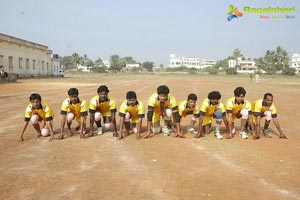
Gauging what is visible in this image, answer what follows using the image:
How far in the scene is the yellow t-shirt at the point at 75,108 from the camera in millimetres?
6457

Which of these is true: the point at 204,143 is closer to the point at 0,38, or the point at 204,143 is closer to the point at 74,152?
the point at 74,152

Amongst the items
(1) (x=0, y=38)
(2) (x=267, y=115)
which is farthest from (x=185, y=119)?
(1) (x=0, y=38)

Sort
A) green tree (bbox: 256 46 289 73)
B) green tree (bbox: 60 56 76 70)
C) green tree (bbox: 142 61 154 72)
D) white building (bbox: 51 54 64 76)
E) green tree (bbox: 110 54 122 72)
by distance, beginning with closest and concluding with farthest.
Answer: white building (bbox: 51 54 64 76)
green tree (bbox: 256 46 289 73)
green tree (bbox: 110 54 122 72)
green tree (bbox: 60 56 76 70)
green tree (bbox: 142 61 154 72)

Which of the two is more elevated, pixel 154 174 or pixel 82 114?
pixel 82 114

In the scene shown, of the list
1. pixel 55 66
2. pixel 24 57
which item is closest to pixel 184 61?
pixel 55 66

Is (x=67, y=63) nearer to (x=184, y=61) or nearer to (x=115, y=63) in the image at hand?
(x=115, y=63)

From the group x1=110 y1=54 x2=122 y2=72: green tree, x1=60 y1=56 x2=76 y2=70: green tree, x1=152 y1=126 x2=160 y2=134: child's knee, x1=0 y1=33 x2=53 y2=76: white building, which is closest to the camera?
x1=152 y1=126 x2=160 y2=134: child's knee

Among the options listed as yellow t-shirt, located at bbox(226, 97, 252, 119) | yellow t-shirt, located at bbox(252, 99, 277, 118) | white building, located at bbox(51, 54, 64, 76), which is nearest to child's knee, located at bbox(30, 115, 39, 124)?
yellow t-shirt, located at bbox(226, 97, 252, 119)

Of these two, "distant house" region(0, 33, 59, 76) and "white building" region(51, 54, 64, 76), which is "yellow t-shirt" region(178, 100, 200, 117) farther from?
"white building" region(51, 54, 64, 76)

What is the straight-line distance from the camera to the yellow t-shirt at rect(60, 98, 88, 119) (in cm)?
646

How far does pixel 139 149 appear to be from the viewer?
567 cm

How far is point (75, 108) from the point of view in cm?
663

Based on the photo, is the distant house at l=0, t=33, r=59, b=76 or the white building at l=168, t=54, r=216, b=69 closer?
the distant house at l=0, t=33, r=59, b=76

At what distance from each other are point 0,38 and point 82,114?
33.7 meters
